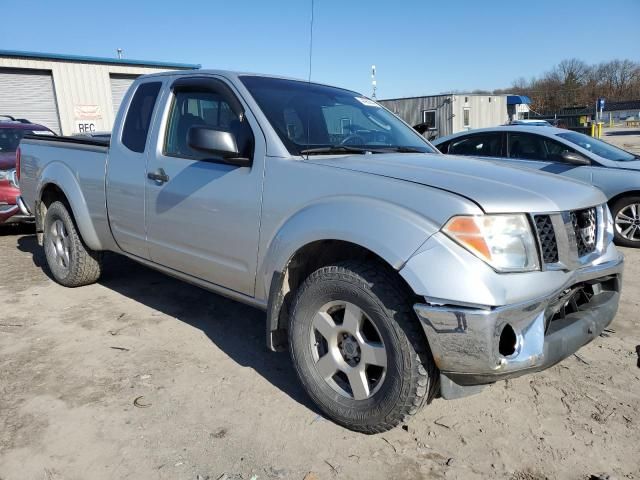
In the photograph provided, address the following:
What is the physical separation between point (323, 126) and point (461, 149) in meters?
4.84

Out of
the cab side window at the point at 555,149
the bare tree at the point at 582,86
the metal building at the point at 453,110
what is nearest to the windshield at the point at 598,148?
the cab side window at the point at 555,149

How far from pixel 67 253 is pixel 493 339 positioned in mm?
4245

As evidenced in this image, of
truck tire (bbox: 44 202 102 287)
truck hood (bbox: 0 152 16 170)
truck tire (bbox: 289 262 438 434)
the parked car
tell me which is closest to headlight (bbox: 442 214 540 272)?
truck tire (bbox: 289 262 438 434)

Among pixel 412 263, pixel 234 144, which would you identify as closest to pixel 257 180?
pixel 234 144

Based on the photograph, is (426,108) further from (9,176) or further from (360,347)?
(360,347)

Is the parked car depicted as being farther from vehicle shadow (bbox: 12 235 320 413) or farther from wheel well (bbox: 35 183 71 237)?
wheel well (bbox: 35 183 71 237)

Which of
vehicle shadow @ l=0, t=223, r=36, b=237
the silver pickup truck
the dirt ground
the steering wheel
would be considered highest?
the steering wheel

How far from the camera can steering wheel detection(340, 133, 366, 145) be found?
10.7 feet

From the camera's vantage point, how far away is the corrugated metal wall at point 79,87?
2064 centimetres

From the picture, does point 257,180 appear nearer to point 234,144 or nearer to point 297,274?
point 234,144

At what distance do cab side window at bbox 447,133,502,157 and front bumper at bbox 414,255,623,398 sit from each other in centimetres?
532

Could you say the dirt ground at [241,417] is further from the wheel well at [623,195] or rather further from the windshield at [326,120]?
the wheel well at [623,195]

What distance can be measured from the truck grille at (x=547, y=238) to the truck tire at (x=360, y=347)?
64cm

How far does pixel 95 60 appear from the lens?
21.4 meters
